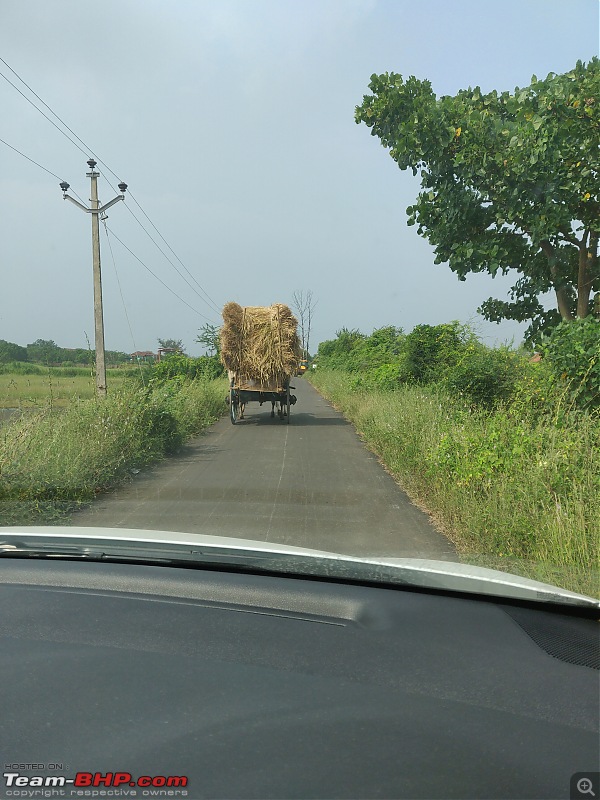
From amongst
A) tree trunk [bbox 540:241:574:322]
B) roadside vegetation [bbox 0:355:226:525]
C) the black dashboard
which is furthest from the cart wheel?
the black dashboard

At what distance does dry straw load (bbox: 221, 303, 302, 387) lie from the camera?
18.8 metres

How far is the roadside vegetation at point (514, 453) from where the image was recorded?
5727 mm

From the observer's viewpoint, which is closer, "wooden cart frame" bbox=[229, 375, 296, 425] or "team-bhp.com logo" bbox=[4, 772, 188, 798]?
"team-bhp.com logo" bbox=[4, 772, 188, 798]

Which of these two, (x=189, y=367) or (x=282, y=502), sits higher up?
(x=189, y=367)

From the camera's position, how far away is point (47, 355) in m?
21.4

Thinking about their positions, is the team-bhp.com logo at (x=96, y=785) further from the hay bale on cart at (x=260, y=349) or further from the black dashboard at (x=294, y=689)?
the hay bale on cart at (x=260, y=349)

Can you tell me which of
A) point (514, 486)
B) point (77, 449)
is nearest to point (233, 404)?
point (77, 449)

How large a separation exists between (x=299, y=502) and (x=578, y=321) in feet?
15.2

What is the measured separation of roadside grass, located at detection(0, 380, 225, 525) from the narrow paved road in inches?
12.5

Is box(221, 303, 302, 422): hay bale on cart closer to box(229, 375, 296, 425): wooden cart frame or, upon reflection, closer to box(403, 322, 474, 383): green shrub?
box(229, 375, 296, 425): wooden cart frame

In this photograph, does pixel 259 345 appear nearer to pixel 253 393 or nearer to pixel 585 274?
pixel 253 393

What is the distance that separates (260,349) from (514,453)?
11.8 meters

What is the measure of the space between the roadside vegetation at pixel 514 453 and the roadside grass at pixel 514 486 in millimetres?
12

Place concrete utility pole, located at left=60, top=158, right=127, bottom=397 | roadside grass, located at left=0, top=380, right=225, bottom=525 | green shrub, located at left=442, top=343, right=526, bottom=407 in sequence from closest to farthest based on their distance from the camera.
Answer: roadside grass, located at left=0, top=380, right=225, bottom=525
green shrub, located at left=442, top=343, right=526, bottom=407
concrete utility pole, located at left=60, top=158, right=127, bottom=397
